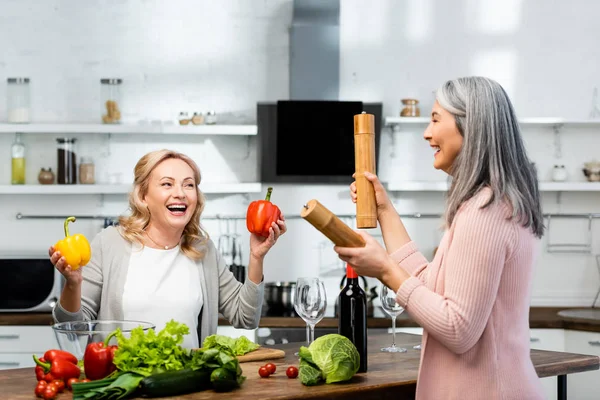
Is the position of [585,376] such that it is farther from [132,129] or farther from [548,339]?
[132,129]

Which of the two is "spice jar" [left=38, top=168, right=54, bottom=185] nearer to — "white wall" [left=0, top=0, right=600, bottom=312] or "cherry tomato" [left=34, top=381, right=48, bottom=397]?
"white wall" [left=0, top=0, right=600, bottom=312]

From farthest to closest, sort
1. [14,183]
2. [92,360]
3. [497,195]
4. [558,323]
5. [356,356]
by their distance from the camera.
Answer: [14,183] < [558,323] < [356,356] < [92,360] < [497,195]

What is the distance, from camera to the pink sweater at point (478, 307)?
77.0 inches

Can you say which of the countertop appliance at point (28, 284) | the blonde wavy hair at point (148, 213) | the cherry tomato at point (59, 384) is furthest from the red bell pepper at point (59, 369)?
the countertop appliance at point (28, 284)

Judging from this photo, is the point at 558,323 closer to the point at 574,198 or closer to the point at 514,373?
the point at 574,198

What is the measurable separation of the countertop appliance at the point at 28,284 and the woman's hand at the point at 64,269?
7.84 feet

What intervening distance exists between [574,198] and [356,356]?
3.77 m

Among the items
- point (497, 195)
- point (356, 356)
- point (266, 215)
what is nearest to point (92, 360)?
point (356, 356)

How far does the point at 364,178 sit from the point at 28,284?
10.8 feet

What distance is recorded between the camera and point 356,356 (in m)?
2.38

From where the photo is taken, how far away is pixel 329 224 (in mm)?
2031

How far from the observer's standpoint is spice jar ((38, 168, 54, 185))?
5320 millimetres

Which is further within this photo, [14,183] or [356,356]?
[14,183]

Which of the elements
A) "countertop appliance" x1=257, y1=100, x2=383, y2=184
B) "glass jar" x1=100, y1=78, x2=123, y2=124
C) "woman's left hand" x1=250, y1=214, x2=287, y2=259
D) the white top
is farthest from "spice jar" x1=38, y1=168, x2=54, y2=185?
"woman's left hand" x1=250, y1=214, x2=287, y2=259
